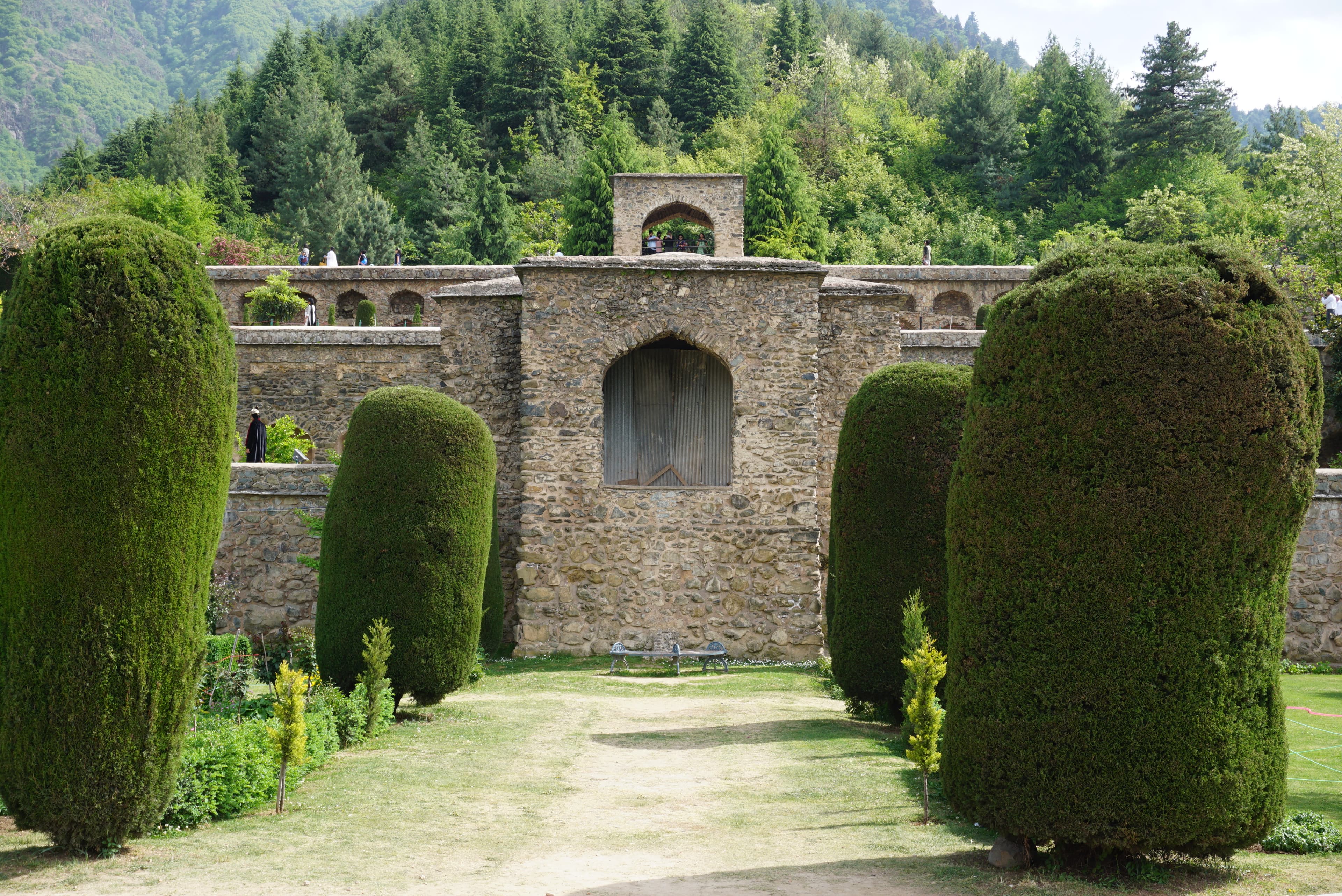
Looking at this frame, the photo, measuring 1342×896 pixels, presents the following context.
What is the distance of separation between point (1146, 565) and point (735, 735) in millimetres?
5889

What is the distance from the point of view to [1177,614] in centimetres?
584

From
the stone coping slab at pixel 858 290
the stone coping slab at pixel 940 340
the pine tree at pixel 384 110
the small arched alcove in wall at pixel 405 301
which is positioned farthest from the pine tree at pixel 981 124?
the stone coping slab at pixel 858 290

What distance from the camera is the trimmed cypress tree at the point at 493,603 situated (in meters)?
15.5

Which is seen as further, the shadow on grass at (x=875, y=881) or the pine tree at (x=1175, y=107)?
the pine tree at (x=1175, y=107)

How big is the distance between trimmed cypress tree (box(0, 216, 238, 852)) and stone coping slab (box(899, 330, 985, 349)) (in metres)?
18.4

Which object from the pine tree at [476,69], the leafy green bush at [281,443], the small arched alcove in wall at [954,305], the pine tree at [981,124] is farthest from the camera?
the pine tree at [476,69]

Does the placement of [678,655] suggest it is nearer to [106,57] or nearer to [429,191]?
[429,191]

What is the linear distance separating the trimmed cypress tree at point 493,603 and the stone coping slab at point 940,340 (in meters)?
10.9

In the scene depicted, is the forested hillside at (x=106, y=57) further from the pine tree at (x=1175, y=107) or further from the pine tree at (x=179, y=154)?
the pine tree at (x=1175, y=107)

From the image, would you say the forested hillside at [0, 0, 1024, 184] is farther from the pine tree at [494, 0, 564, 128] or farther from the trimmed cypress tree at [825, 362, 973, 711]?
the trimmed cypress tree at [825, 362, 973, 711]

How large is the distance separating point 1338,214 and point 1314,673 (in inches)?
747

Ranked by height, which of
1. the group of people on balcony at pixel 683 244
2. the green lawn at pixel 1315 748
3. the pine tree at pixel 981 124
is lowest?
the green lawn at pixel 1315 748

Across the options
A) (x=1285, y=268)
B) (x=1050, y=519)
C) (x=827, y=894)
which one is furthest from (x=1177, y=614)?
(x=1285, y=268)

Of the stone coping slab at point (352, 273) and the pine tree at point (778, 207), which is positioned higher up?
the pine tree at point (778, 207)
